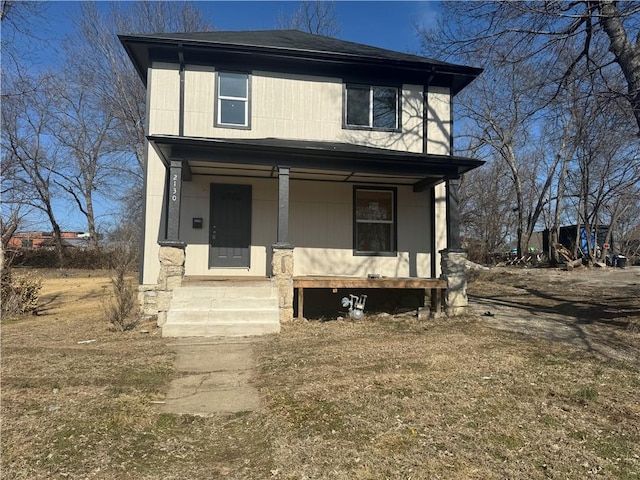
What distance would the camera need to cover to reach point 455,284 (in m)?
8.66

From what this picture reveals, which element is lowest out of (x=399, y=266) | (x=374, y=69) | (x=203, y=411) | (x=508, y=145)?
(x=203, y=411)

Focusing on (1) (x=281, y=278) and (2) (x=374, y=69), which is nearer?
(1) (x=281, y=278)

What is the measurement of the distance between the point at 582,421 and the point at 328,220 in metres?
7.24

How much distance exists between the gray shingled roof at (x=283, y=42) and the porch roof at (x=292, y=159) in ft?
7.06

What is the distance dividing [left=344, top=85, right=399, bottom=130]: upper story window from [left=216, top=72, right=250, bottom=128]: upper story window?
2.37m

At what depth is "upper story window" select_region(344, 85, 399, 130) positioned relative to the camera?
10125 mm

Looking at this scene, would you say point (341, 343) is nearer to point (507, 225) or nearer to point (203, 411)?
point (203, 411)

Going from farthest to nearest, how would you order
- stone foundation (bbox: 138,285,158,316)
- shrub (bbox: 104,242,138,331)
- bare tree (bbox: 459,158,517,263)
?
bare tree (bbox: 459,158,517,263)
stone foundation (bbox: 138,285,158,316)
shrub (bbox: 104,242,138,331)

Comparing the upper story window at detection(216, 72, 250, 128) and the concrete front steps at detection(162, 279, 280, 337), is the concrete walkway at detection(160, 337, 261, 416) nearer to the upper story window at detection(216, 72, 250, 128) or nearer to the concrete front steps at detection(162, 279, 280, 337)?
the concrete front steps at detection(162, 279, 280, 337)

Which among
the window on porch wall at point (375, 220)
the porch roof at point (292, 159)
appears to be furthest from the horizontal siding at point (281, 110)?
the window on porch wall at point (375, 220)

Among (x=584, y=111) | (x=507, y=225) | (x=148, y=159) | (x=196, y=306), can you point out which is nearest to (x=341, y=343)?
(x=196, y=306)

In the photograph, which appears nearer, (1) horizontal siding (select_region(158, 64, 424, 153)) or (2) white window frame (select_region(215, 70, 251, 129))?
(1) horizontal siding (select_region(158, 64, 424, 153))

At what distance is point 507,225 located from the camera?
1110 inches

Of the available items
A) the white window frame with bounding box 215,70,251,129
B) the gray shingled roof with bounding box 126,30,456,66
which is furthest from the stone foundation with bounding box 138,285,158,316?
the gray shingled roof with bounding box 126,30,456,66
